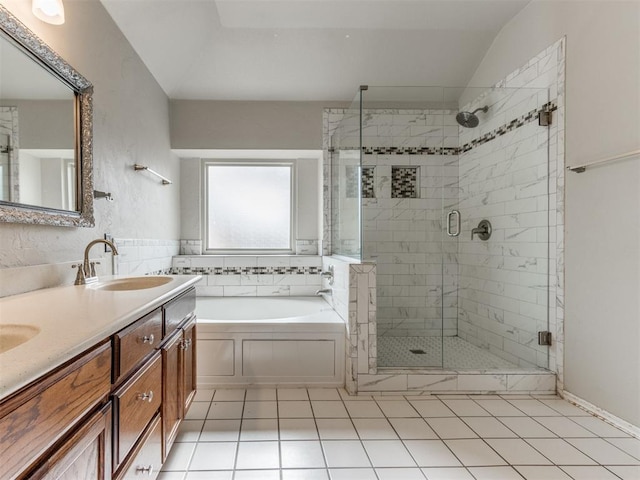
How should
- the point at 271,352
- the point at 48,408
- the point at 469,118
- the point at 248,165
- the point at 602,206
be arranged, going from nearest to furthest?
the point at 48,408 < the point at 602,206 < the point at 271,352 < the point at 469,118 < the point at 248,165

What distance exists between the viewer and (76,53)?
170 centimetres

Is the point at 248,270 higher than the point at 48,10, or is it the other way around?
the point at 48,10

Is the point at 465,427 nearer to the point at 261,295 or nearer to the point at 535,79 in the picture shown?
the point at 261,295

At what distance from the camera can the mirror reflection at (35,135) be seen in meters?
1.25

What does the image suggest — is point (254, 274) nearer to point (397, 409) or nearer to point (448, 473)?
point (397, 409)

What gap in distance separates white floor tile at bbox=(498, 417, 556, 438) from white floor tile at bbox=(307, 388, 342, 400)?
3.23 ft

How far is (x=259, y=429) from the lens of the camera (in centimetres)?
184

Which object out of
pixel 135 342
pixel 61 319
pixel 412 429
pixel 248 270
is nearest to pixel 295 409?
pixel 412 429

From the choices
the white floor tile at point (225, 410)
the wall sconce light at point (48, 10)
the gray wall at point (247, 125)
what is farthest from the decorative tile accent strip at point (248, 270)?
the wall sconce light at point (48, 10)

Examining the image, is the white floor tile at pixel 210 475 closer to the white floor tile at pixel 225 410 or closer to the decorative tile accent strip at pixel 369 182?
the white floor tile at pixel 225 410

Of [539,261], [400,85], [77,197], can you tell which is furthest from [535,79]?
[77,197]

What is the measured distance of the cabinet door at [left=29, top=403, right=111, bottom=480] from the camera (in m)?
0.68

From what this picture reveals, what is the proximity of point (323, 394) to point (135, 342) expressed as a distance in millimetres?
1504

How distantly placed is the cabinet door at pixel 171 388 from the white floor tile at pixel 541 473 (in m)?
1.53
